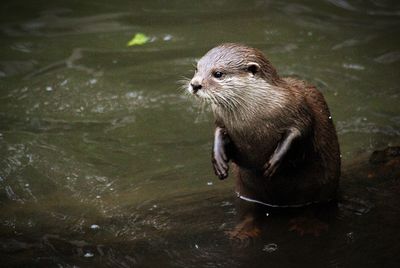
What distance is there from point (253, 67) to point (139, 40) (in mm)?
3677

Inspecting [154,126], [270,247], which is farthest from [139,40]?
[270,247]

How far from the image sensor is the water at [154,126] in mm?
4469

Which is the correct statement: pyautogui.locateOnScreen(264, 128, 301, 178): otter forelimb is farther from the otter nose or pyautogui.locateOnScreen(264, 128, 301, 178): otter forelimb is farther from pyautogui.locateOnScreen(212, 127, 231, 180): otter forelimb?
the otter nose

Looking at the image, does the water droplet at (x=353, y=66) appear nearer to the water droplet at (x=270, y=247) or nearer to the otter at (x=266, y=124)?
the otter at (x=266, y=124)

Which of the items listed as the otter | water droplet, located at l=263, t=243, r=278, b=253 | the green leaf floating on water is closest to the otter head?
the otter

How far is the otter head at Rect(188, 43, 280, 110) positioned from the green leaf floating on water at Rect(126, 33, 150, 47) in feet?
11.4

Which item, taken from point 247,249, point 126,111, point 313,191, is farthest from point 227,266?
point 126,111

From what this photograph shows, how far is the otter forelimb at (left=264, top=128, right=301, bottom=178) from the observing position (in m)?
4.35

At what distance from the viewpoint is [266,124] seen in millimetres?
4406

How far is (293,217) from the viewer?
476 centimetres

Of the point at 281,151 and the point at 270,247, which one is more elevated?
the point at 281,151

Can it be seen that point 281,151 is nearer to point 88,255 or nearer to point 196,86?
point 196,86

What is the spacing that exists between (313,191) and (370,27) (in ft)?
11.5

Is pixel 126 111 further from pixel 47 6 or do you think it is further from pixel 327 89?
pixel 47 6
